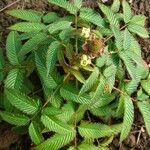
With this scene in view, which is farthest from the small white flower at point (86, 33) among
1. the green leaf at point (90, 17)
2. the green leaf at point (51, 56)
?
the green leaf at point (90, 17)

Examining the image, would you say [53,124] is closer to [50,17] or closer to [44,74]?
[44,74]

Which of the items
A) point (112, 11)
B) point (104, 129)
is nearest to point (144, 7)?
point (112, 11)

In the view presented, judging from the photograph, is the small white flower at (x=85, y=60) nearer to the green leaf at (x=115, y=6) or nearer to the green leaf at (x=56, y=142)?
the green leaf at (x=56, y=142)

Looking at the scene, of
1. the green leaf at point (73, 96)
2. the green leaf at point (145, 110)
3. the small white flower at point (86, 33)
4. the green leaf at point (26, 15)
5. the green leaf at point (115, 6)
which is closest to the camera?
the small white flower at point (86, 33)

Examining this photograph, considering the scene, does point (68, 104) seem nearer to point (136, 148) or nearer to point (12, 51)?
point (12, 51)

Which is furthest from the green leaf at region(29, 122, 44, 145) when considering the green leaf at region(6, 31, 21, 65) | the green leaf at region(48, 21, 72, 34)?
the green leaf at region(48, 21, 72, 34)

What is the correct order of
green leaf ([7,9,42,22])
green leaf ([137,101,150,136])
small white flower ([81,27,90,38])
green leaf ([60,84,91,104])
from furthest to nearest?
green leaf ([7,9,42,22]), green leaf ([137,101,150,136]), green leaf ([60,84,91,104]), small white flower ([81,27,90,38])

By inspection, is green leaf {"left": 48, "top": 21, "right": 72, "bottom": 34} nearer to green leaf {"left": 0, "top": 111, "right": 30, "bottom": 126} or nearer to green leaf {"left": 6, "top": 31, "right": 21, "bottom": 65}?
green leaf {"left": 6, "top": 31, "right": 21, "bottom": 65}

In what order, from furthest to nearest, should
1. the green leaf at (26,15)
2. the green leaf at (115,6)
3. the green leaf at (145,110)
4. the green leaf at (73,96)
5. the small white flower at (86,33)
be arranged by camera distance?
the green leaf at (115,6) → the green leaf at (26,15) → the green leaf at (145,110) → the green leaf at (73,96) → the small white flower at (86,33)

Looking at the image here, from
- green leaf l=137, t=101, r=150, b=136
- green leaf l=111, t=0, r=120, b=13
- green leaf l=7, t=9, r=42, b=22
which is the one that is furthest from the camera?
green leaf l=111, t=0, r=120, b=13
